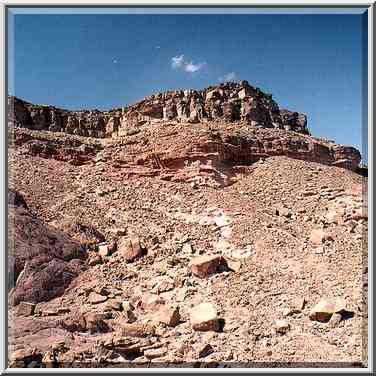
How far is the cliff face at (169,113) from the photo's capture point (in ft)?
74.2

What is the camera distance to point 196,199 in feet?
49.8

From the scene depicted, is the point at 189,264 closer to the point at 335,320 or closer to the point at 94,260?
the point at 94,260

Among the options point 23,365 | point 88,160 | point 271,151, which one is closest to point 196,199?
point 271,151

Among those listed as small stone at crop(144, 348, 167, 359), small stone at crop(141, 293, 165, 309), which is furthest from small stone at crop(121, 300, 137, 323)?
small stone at crop(144, 348, 167, 359)

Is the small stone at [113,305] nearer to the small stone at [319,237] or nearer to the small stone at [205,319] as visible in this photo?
the small stone at [205,319]

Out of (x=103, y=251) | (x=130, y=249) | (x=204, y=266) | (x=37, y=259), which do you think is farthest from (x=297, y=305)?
(x=37, y=259)

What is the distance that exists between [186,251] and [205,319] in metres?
3.62

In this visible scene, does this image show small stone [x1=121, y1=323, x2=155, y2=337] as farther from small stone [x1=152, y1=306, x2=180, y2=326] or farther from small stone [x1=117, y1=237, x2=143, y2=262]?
small stone [x1=117, y1=237, x2=143, y2=262]

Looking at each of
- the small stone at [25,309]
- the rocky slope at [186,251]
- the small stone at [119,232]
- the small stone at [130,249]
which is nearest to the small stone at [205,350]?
the rocky slope at [186,251]

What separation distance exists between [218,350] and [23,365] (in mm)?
3120

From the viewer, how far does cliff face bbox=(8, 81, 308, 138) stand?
22625 mm

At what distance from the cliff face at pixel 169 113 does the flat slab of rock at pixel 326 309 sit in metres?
15.0

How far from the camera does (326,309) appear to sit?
24.9ft

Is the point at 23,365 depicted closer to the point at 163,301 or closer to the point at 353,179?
the point at 163,301
